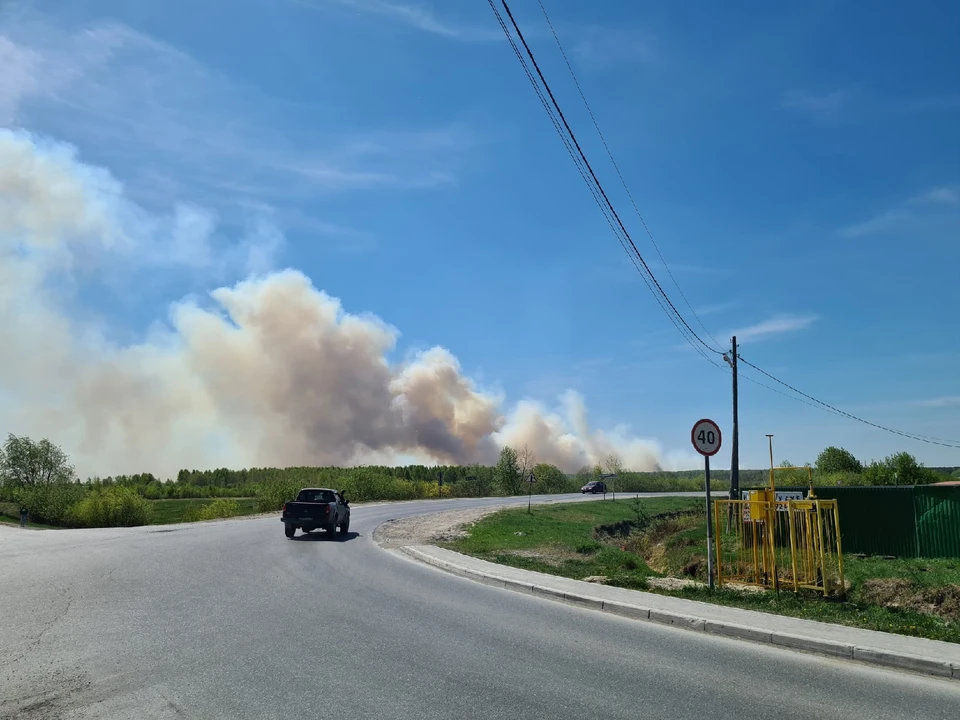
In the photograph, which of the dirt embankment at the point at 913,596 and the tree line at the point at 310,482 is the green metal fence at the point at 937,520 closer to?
the dirt embankment at the point at 913,596

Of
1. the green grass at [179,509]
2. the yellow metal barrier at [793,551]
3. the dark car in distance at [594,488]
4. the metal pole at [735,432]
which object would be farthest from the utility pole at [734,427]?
the dark car in distance at [594,488]

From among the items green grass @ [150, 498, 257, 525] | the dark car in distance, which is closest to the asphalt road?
green grass @ [150, 498, 257, 525]

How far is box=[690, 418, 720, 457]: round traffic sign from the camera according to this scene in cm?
1314

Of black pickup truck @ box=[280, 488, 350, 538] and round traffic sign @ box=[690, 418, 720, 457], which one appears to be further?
black pickup truck @ box=[280, 488, 350, 538]

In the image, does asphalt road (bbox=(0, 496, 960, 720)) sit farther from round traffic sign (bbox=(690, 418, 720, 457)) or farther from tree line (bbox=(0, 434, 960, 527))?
tree line (bbox=(0, 434, 960, 527))

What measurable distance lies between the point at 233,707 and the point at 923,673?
687cm

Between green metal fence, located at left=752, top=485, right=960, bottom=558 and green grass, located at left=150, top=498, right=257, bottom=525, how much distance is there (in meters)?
36.8

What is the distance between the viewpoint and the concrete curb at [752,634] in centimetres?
751

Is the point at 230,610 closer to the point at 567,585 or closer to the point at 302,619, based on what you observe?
the point at 302,619

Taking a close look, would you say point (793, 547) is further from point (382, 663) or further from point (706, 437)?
point (382, 663)

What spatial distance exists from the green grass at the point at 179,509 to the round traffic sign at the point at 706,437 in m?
39.6

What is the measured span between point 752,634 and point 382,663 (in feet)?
15.8

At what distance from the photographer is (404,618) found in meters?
9.66

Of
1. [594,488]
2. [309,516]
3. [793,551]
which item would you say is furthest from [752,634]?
[594,488]
